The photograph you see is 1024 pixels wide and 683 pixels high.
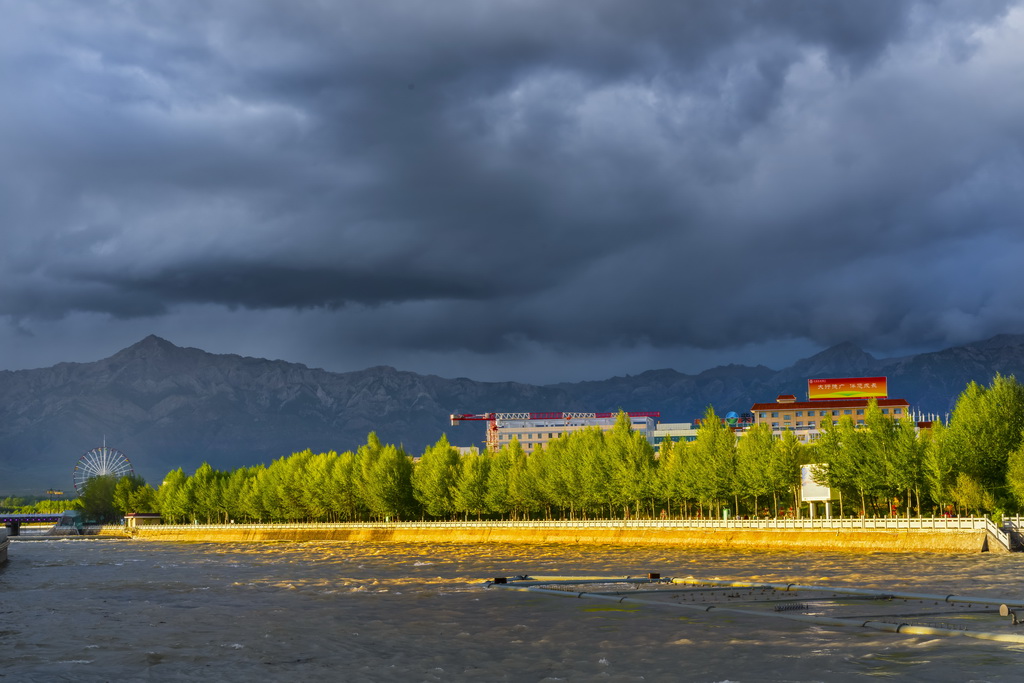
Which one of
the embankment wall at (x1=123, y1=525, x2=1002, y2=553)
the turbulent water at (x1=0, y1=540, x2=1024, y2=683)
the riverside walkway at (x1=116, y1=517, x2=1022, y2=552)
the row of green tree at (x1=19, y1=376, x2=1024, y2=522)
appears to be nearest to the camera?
the turbulent water at (x1=0, y1=540, x2=1024, y2=683)

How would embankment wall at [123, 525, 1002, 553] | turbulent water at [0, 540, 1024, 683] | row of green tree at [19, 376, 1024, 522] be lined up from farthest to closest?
row of green tree at [19, 376, 1024, 522], embankment wall at [123, 525, 1002, 553], turbulent water at [0, 540, 1024, 683]

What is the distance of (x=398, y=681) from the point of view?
3594cm

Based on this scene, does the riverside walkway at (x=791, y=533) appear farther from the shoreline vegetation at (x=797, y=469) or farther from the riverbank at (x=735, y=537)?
the shoreline vegetation at (x=797, y=469)

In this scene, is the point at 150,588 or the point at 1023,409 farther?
the point at 1023,409

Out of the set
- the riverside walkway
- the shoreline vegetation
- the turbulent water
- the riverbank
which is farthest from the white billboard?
the turbulent water

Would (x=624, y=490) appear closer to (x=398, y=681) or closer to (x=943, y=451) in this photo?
(x=943, y=451)

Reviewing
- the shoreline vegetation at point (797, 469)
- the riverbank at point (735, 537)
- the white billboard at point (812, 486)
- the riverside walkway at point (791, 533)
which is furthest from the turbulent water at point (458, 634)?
the white billboard at point (812, 486)

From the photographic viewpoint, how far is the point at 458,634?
47125 mm

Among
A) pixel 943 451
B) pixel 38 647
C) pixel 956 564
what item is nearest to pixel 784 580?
pixel 956 564

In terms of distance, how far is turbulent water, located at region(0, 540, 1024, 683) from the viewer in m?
35.4

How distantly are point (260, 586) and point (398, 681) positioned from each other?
5105cm

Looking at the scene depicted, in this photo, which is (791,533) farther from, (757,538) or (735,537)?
(735,537)

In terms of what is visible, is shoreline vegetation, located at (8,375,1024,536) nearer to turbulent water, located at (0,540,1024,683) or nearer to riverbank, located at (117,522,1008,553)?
riverbank, located at (117,522,1008,553)

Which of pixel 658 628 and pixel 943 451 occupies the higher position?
pixel 943 451
